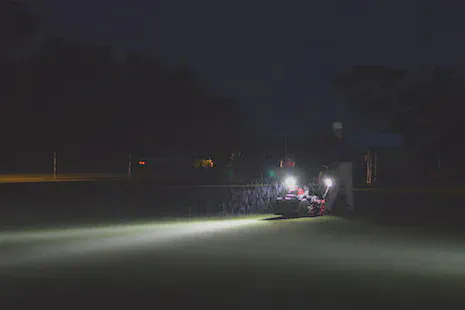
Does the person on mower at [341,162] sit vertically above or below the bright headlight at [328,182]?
above

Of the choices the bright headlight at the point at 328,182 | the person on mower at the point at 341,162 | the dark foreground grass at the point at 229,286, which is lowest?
the dark foreground grass at the point at 229,286

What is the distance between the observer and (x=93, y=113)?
6894cm

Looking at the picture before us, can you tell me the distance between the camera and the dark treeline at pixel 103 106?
2554 inches

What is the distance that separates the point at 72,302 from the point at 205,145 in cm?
6813

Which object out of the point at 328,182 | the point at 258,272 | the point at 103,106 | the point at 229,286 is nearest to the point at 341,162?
the point at 328,182

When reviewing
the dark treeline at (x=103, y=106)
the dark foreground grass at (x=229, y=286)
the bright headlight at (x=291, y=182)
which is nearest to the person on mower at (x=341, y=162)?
the bright headlight at (x=291, y=182)

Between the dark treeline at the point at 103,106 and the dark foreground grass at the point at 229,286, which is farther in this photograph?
the dark treeline at the point at 103,106

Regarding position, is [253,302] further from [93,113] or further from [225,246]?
[93,113]

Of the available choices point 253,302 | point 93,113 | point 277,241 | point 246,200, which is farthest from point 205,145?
point 253,302

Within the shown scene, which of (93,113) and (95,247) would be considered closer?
(95,247)

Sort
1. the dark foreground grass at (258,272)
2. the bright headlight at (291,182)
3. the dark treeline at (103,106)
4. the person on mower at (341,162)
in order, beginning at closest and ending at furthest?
the dark foreground grass at (258,272) → the person on mower at (341,162) → the bright headlight at (291,182) → the dark treeline at (103,106)

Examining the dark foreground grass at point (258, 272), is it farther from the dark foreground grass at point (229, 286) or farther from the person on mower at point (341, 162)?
the person on mower at point (341, 162)

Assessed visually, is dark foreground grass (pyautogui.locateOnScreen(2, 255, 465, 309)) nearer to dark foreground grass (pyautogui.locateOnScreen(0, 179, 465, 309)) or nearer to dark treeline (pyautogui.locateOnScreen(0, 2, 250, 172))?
dark foreground grass (pyautogui.locateOnScreen(0, 179, 465, 309))

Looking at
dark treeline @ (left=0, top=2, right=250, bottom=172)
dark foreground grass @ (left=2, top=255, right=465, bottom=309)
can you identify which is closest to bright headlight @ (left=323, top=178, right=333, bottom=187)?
dark foreground grass @ (left=2, top=255, right=465, bottom=309)
